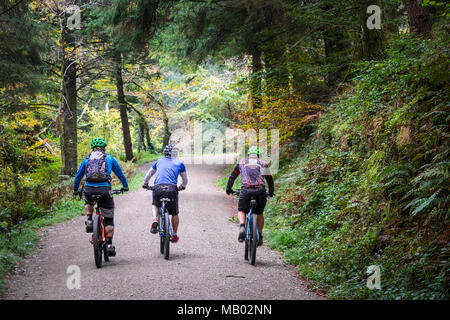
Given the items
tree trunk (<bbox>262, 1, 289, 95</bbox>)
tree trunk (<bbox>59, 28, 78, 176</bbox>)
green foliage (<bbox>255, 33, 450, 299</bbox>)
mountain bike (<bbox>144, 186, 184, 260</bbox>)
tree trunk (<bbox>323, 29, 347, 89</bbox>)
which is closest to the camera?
green foliage (<bbox>255, 33, 450, 299</bbox>)

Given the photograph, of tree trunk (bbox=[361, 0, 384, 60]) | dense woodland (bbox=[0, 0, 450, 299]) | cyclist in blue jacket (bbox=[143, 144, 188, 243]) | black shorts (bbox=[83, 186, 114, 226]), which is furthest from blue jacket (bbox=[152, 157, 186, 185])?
tree trunk (bbox=[361, 0, 384, 60])

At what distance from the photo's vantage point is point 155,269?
6684mm

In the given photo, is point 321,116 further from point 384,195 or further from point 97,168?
point 97,168

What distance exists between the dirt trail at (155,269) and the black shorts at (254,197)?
3.43ft

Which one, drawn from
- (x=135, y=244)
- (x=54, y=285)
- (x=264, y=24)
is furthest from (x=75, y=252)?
(x=264, y=24)

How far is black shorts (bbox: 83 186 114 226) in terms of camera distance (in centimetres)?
694

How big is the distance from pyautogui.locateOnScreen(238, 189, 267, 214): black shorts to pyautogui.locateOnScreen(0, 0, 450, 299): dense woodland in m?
1.23

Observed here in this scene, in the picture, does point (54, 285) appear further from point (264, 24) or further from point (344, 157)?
point (264, 24)

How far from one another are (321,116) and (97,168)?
800cm

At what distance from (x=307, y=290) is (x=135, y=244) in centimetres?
451

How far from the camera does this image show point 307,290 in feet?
19.3

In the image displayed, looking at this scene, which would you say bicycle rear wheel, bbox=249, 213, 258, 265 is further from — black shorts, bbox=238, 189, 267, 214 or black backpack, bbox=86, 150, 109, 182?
black backpack, bbox=86, 150, 109, 182

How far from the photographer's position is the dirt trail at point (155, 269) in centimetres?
551

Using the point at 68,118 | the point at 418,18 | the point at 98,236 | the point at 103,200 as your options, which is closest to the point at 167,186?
the point at 103,200
